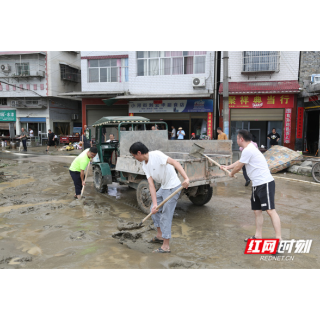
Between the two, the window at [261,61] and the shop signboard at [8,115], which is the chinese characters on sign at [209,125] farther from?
the shop signboard at [8,115]

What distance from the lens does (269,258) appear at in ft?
12.5

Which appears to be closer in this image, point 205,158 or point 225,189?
point 205,158

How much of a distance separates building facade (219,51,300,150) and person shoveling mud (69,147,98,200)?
36.2ft

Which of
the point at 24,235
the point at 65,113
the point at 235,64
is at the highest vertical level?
the point at 235,64

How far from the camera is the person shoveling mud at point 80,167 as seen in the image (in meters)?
6.77

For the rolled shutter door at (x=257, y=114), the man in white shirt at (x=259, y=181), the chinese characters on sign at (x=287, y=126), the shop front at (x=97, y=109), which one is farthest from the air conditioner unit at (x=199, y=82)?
the man in white shirt at (x=259, y=181)

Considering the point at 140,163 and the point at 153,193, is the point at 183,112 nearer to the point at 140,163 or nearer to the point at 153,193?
the point at 140,163

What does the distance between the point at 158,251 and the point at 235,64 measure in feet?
48.2

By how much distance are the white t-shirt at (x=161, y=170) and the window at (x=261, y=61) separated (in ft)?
46.0

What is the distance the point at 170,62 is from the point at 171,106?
271 centimetres

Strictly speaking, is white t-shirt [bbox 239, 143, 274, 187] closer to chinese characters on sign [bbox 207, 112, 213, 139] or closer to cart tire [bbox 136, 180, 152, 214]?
cart tire [bbox 136, 180, 152, 214]

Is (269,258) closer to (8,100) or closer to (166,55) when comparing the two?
(166,55)

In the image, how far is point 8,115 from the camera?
27.3 meters

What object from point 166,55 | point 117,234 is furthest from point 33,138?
point 117,234
